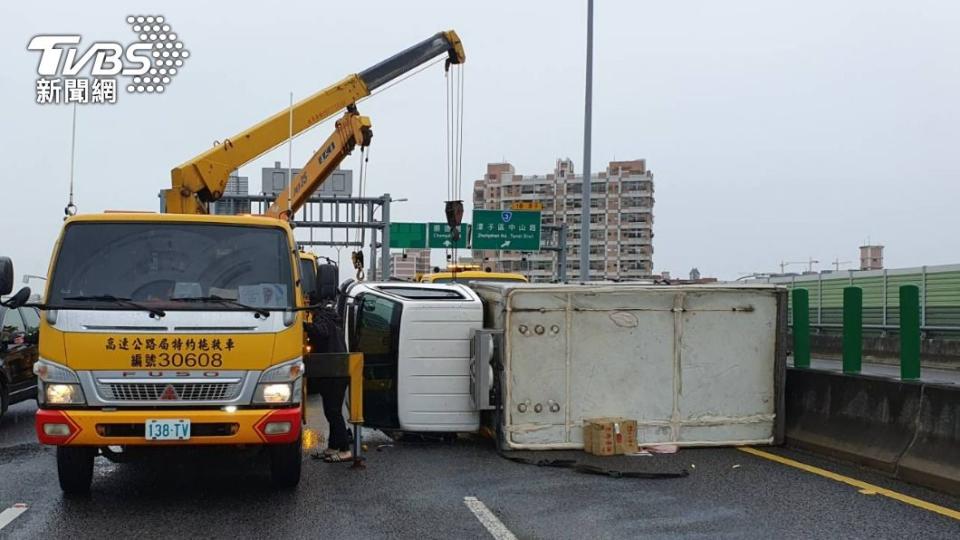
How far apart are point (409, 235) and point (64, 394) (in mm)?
34287

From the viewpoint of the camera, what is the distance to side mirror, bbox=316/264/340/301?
7410 millimetres

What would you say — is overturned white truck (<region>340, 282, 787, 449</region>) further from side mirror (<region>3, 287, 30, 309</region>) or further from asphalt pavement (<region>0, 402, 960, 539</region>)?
side mirror (<region>3, 287, 30, 309</region>)

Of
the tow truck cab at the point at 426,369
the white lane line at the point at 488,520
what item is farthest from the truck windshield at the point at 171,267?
the tow truck cab at the point at 426,369

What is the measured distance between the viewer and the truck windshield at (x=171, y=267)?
6809 mm

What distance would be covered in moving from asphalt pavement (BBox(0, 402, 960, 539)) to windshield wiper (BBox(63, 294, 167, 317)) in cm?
148

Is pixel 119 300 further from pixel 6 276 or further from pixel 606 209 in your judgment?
pixel 606 209

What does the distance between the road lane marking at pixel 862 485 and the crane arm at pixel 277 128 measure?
886 centimetres

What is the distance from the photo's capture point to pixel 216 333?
21.6 feet

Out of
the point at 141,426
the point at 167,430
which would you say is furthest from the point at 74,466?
Result: the point at 167,430

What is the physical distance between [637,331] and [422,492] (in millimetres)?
3140

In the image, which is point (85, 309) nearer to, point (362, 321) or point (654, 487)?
point (362, 321)

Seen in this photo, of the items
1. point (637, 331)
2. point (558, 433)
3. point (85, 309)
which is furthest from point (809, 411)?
point (85, 309)

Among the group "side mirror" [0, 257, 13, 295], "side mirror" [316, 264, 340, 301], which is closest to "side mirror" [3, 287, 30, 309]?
"side mirror" [0, 257, 13, 295]

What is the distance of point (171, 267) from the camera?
7059 mm
